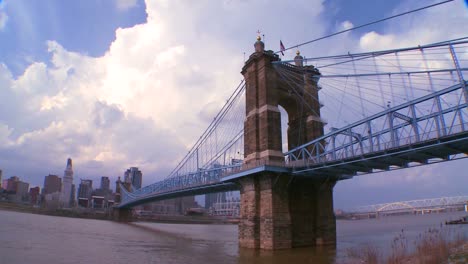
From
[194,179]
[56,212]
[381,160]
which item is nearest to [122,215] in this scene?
[56,212]

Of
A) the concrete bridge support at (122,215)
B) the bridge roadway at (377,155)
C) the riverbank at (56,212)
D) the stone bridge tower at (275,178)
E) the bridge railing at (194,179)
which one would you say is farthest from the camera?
the riverbank at (56,212)

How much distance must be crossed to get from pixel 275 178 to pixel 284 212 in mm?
3105

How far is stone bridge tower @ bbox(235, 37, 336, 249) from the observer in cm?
2938

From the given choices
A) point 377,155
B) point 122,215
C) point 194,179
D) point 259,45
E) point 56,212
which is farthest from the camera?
point 56,212

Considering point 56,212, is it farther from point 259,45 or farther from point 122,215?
point 259,45

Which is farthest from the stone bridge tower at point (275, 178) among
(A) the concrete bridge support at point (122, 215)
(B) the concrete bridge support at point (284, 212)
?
(A) the concrete bridge support at point (122, 215)

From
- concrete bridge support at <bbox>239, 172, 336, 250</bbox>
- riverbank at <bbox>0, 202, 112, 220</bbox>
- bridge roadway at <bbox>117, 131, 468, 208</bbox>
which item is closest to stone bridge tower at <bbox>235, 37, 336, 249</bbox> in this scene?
concrete bridge support at <bbox>239, 172, 336, 250</bbox>

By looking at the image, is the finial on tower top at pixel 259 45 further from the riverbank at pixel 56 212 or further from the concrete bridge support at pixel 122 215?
the riverbank at pixel 56 212

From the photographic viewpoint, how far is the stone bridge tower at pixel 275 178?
2938cm

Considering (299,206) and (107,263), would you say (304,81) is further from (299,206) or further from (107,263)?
(107,263)

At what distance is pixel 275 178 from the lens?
29812 mm

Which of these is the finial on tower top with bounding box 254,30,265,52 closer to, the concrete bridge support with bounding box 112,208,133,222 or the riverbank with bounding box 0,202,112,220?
the concrete bridge support with bounding box 112,208,133,222

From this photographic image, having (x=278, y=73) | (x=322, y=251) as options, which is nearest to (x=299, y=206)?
(x=322, y=251)

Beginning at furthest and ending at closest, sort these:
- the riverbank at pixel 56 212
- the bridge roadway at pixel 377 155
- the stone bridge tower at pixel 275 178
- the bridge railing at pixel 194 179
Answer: the riverbank at pixel 56 212, the bridge railing at pixel 194 179, the stone bridge tower at pixel 275 178, the bridge roadway at pixel 377 155
